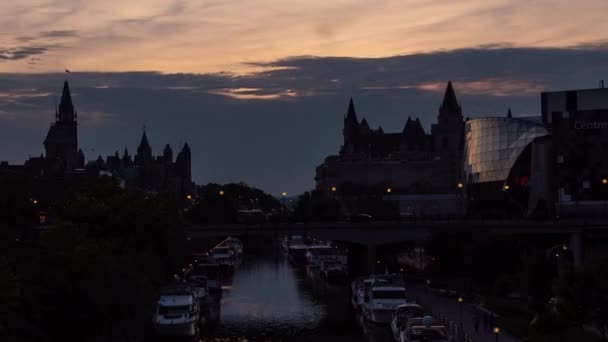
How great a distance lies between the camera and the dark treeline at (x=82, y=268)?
60750mm

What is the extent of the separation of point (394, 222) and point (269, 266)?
38463 millimetres

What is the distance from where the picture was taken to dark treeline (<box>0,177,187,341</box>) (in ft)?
199

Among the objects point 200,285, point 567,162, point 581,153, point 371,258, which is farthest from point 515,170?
point 200,285

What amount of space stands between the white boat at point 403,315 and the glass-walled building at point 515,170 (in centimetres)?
8399

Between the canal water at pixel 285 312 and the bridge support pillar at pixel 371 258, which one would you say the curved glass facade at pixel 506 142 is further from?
the bridge support pillar at pixel 371 258

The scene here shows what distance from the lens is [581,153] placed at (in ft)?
502

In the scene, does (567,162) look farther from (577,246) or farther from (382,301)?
(382,301)

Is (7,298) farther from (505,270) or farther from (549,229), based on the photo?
(549,229)

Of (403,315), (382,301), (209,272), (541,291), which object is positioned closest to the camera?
(541,291)

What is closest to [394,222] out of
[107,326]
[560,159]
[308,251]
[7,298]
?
[560,159]

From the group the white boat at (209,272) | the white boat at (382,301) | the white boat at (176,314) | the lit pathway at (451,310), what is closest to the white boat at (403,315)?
the lit pathway at (451,310)

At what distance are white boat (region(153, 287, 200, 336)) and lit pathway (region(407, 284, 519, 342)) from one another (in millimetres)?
18126

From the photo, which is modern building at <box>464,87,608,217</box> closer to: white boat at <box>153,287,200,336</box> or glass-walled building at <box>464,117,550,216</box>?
glass-walled building at <box>464,117,550,216</box>

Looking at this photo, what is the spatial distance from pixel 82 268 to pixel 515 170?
128566mm
